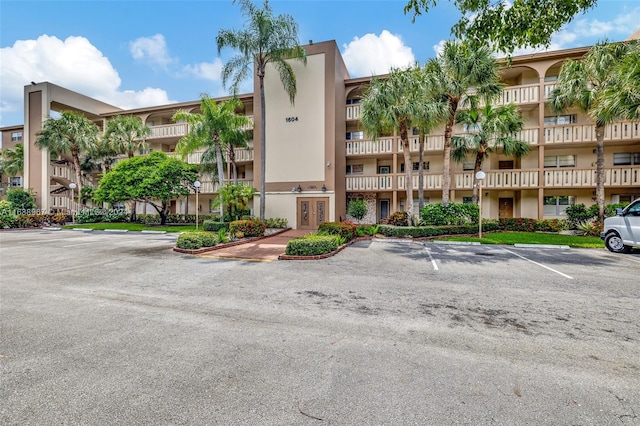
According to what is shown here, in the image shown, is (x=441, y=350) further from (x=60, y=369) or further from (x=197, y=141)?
(x=197, y=141)

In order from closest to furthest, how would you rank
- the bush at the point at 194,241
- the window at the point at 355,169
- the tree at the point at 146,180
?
the bush at the point at 194,241
the tree at the point at 146,180
the window at the point at 355,169

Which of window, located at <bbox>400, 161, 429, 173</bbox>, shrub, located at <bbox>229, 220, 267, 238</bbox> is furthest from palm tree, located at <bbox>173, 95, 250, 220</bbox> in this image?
window, located at <bbox>400, 161, 429, 173</bbox>

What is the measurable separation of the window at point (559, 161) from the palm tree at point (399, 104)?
1078cm

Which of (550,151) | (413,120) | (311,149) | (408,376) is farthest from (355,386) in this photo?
(550,151)

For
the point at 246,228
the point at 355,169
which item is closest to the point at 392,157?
the point at 355,169

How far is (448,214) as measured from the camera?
17.7 m

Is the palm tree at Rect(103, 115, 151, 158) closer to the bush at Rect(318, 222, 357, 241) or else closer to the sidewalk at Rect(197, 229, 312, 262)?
the sidewalk at Rect(197, 229, 312, 262)

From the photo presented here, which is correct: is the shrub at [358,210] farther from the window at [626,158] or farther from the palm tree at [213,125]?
the window at [626,158]

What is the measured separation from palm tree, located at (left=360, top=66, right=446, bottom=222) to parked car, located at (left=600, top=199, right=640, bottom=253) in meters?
8.88

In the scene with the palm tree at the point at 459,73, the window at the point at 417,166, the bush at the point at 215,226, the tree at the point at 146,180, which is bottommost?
the bush at the point at 215,226

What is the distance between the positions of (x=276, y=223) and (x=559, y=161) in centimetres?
2067

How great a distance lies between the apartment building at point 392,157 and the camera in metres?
19.5

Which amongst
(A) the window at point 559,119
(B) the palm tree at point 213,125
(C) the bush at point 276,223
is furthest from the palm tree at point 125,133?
(A) the window at point 559,119

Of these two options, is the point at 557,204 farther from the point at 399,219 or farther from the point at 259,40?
the point at 259,40
